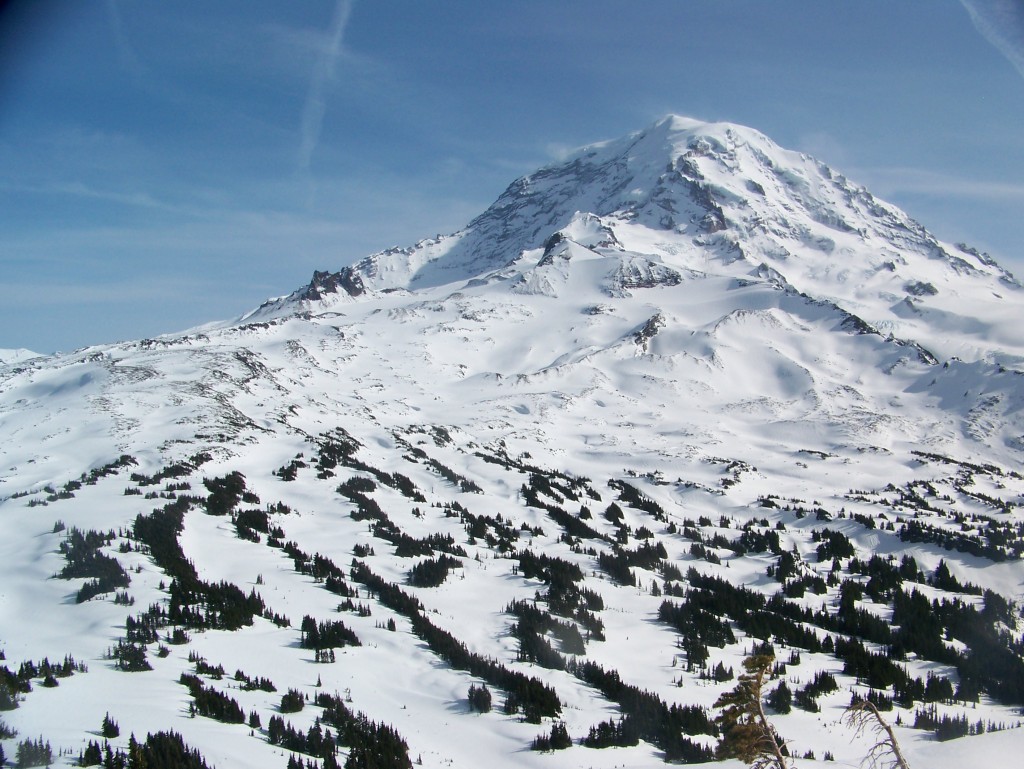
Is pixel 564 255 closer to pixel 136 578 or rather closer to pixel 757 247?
pixel 757 247

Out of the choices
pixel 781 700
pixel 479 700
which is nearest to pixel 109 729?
pixel 479 700

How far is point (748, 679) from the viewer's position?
32.7 ft

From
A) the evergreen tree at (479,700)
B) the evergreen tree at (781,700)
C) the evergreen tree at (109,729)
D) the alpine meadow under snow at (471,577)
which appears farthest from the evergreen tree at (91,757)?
the evergreen tree at (781,700)

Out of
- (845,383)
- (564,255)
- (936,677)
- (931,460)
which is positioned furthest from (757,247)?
(936,677)

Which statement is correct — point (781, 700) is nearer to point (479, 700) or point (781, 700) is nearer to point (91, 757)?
point (479, 700)

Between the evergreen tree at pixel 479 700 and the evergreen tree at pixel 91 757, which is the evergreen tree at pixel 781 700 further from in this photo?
the evergreen tree at pixel 91 757

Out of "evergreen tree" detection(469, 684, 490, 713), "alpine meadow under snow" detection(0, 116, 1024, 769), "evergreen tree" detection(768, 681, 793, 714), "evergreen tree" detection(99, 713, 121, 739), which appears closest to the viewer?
"evergreen tree" detection(99, 713, 121, 739)

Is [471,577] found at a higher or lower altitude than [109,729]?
higher

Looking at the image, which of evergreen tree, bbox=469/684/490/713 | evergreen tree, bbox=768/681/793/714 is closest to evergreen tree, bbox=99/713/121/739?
evergreen tree, bbox=469/684/490/713

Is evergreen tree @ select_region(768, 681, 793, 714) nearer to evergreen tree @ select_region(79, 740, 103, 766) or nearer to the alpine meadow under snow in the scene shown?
the alpine meadow under snow

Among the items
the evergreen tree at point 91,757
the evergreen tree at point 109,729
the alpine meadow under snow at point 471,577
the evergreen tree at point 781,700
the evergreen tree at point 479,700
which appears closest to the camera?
the evergreen tree at point 91,757

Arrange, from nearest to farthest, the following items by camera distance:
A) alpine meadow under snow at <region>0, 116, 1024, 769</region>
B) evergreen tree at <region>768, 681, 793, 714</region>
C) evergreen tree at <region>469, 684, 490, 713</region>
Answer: alpine meadow under snow at <region>0, 116, 1024, 769</region> → evergreen tree at <region>469, 684, 490, 713</region> → evergreen tree at <region>768, 681, 793, 714</region>

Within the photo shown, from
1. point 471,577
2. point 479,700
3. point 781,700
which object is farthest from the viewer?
point 471,577

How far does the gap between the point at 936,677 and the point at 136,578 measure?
74.7ft
